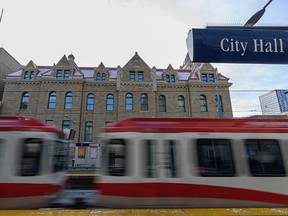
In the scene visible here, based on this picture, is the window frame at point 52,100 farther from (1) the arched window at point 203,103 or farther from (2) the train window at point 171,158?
(2) the train window at point 171,158

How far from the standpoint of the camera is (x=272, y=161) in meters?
6.08

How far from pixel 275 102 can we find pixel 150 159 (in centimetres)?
4746

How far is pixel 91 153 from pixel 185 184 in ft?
67.7

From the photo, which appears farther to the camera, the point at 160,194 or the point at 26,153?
the point at 26,153

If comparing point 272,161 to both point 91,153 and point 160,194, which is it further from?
point 91,153

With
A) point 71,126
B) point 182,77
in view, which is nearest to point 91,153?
point 71,126

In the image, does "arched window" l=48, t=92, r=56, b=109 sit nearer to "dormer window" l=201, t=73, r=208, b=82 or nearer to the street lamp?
"dormer window" l=201, t=73, r=208, b=82

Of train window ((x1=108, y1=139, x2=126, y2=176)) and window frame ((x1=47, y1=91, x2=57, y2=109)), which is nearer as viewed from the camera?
train window ((x1=108, y1=139, x2=126, y2=176))

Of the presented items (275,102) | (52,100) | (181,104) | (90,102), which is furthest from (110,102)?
(275,102)

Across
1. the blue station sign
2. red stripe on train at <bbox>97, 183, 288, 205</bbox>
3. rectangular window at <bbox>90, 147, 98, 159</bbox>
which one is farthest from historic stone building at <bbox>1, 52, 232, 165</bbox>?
the blue station sign

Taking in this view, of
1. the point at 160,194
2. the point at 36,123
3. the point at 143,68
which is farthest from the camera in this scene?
the point at 143,68

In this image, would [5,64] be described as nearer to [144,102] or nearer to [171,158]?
[144,102]

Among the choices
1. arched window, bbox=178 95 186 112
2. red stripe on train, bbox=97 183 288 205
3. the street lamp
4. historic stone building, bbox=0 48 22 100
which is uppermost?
historic stone building, bbox=0 48 22 100

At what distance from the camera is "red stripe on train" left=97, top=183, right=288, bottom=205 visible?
5.70m
